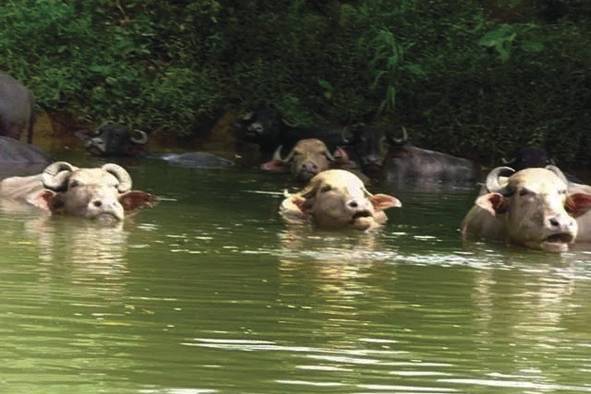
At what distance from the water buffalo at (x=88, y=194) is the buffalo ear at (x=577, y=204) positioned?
11.7ft

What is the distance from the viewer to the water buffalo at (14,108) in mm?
22062

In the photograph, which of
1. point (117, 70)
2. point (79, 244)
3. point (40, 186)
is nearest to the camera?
point (79, 244)

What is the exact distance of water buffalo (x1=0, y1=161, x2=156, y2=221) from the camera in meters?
13.1

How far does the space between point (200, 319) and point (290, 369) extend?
1345 millimetres

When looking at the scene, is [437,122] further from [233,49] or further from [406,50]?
[233,49]

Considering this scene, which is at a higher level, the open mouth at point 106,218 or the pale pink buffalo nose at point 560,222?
the pale pink buffalo nose at point 560,222

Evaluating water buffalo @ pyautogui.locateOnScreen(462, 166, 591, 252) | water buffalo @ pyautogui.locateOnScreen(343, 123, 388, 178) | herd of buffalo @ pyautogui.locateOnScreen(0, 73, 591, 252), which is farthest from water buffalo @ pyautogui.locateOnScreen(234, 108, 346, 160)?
water buffalo @ pyautogui.locateOnScreen(462, 166, 591, 252)

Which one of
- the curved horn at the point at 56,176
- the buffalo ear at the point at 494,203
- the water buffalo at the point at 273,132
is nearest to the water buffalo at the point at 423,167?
the water buffalo at the point at 273,132

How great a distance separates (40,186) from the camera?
48.1 feet

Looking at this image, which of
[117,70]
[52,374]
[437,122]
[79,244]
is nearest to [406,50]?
[437,122]

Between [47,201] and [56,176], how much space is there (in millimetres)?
273

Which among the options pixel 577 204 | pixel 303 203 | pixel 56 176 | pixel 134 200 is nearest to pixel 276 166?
pixel 303 203

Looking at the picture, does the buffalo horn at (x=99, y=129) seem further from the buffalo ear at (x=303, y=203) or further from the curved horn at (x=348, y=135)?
the buffalo ear at (x=303, y=203)

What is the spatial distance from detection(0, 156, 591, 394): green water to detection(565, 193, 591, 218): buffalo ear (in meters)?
0.74
